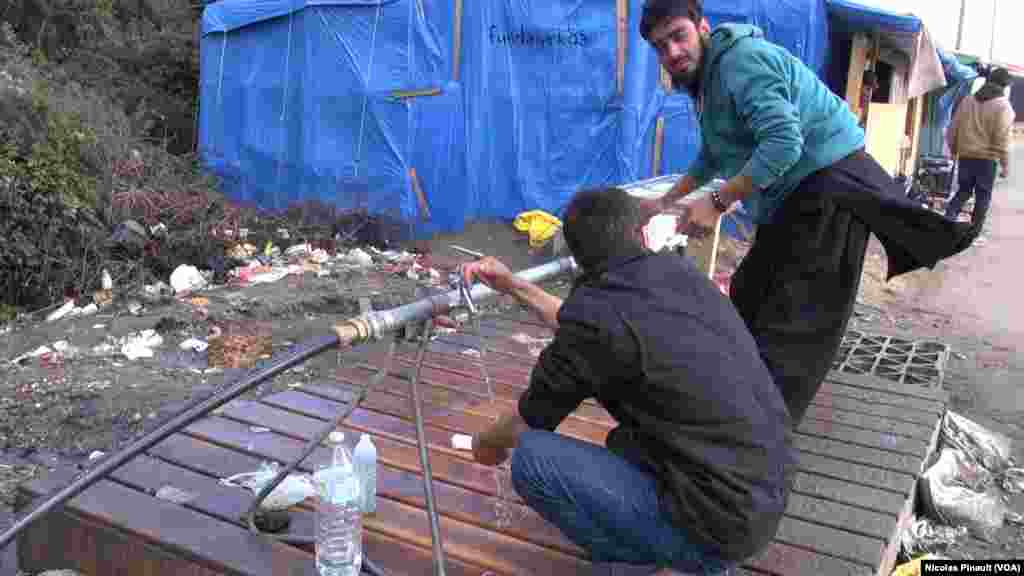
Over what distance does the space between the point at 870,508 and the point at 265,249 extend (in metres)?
6.31

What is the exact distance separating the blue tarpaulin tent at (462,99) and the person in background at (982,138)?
2023mm

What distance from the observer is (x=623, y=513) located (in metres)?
1.98

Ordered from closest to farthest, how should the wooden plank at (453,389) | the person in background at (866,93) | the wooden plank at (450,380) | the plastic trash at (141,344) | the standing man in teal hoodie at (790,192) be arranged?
the standing man in teal hoodie at (790,192)
the wooden plank at (453,389)
the wooden plank at (450,380)
the plastic trash at (141,344)
the person in background at (866,93)

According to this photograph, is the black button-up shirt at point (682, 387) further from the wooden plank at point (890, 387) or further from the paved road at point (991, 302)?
the paved road at point (991, 302)

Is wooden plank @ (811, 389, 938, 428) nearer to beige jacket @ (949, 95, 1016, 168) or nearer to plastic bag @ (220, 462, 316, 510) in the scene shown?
plastic bag @ (220, 462, 316, 510)

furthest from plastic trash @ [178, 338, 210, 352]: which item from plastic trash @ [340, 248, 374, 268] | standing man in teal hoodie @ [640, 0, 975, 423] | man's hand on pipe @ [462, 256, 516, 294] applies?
man's hand on pipe @ [462, 256, 516, 294]

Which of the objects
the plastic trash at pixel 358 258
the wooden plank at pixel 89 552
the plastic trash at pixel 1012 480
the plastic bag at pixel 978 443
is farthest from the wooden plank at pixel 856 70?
the wooden plank at pixel 89 552

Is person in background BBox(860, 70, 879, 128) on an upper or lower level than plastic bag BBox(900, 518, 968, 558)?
upper

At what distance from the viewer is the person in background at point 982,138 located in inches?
371

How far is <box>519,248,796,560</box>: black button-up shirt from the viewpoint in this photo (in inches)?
72.7

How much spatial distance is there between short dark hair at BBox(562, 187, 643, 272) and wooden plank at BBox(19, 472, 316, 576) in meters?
1.18

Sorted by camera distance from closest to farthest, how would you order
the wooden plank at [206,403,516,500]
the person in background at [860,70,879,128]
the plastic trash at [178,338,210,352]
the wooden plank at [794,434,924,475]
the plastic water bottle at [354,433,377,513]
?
the plastic water bottle at [354,433,377,513] < the wooden plank at [206,403,516,500] < the wooden plank at [794,434,924,475] < the plastic trash at [178,338,210,352] < the person in background at [860,70,879,128]

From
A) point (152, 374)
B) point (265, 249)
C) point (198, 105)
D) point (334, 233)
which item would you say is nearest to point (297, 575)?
point (152, 374)

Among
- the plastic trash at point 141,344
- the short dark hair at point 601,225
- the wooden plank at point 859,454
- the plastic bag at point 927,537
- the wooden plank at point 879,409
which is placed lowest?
the plastic bag at point 927,537
